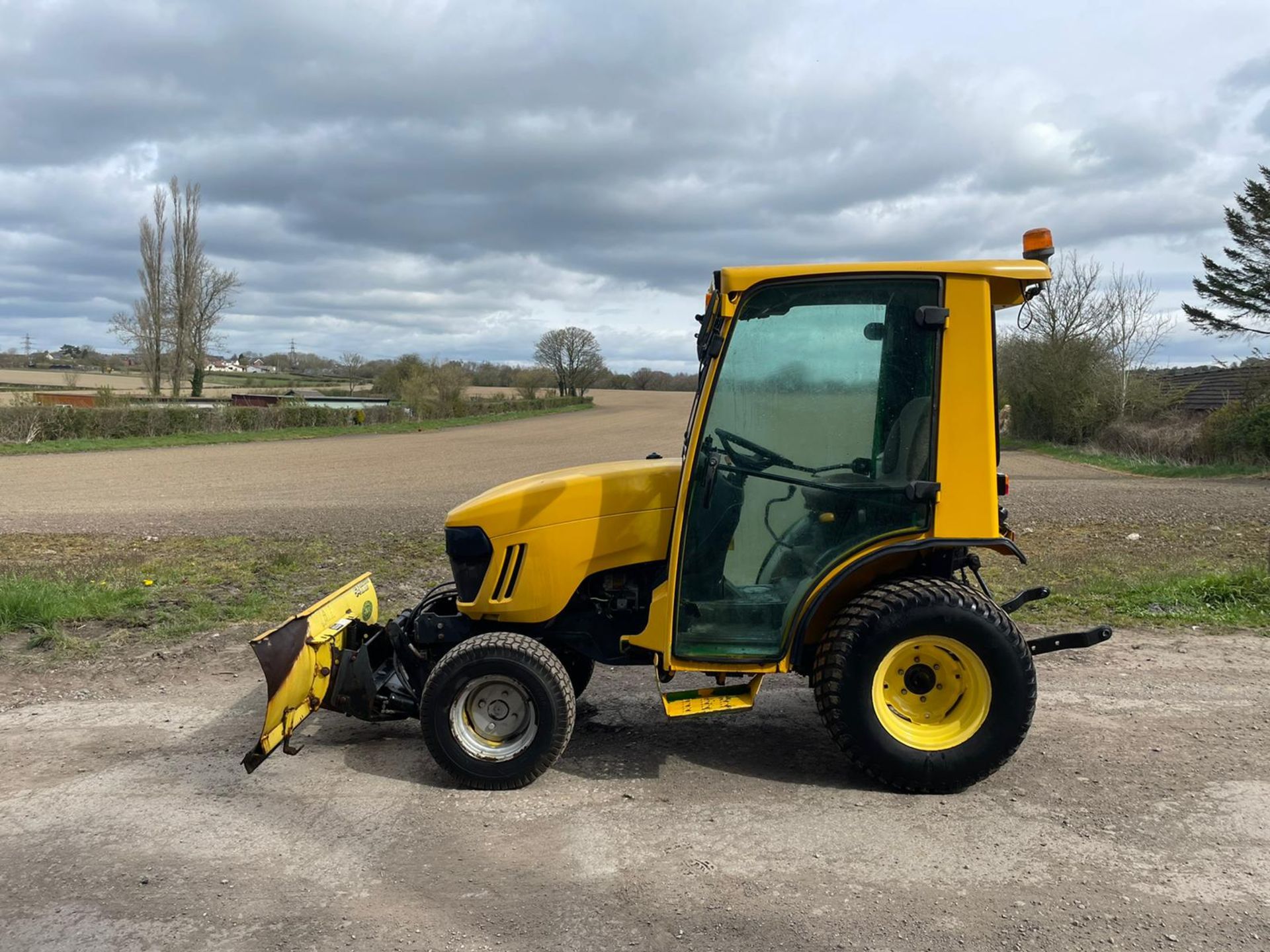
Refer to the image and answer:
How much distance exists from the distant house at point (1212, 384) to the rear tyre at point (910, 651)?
2576 cm

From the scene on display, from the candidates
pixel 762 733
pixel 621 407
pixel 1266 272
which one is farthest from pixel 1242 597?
pixel 621 407

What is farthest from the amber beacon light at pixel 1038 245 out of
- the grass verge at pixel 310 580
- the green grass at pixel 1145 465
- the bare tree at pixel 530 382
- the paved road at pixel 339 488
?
the bare tree at pixel 530 382

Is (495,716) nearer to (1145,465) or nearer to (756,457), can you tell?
(756,457)

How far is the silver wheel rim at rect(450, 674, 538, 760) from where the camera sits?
399 centimetres

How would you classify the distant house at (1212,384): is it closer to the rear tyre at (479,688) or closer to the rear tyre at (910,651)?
the rear tyre at (910,651)

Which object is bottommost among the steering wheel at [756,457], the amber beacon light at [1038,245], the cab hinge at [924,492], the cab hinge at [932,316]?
the cab hinge at [924,492]

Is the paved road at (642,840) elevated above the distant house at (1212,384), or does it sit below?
below

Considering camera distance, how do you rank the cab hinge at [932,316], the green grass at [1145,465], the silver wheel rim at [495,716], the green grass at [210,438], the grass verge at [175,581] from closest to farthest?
the cab hinge at [932,316] < the silver wheel rim at [495,716] < the grass verge at [175,581] < the green grass at [1145,465] < the green grass at [210,438]

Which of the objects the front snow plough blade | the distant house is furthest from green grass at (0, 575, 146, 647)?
the distant house

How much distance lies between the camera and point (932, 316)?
375 cm

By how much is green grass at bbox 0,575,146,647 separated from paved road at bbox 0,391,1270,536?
405 centimetres

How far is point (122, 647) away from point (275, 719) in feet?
9.95

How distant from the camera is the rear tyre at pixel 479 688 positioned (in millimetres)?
3941

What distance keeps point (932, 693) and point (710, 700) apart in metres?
0.98
